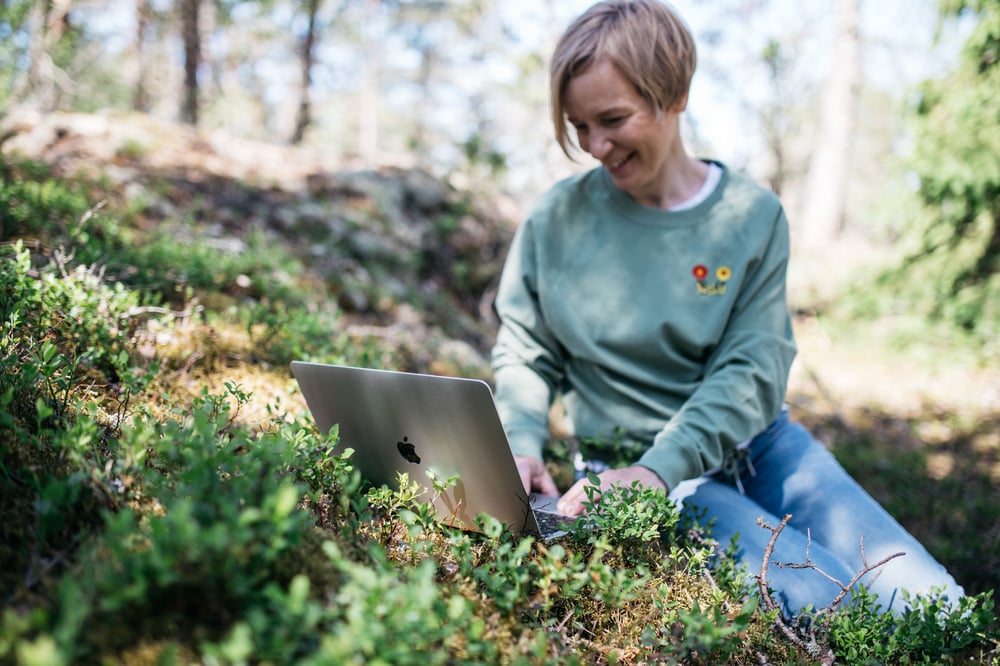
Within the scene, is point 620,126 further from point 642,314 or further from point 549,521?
point 549,521

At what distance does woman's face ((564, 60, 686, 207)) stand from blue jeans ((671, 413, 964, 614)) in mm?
1203

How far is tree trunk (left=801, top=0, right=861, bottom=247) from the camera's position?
10.1 meters

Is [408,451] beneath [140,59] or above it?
beneath

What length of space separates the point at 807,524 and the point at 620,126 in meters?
1.64

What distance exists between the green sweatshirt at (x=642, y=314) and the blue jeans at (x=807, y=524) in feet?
0.63

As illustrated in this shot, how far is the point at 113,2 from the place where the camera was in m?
10.9

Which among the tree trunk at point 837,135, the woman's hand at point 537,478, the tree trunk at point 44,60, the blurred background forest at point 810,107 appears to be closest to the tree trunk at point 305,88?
the blurred background forest at point 810,107

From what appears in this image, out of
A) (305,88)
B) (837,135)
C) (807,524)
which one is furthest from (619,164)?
(837,135)

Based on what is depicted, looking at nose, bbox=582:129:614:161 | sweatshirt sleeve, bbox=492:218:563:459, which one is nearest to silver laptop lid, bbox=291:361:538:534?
sweatshirt sleeve, bbox=492:218:563:459

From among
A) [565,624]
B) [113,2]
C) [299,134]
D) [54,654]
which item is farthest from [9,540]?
[113,2]

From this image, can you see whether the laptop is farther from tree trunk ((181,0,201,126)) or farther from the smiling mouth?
tree trunk ((181,0,201,126))

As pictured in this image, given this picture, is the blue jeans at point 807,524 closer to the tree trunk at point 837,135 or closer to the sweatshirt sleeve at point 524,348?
the sweatshirt sleeve at point 524,348

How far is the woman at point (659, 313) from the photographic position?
2.24 metres

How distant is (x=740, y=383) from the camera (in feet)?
7.52
